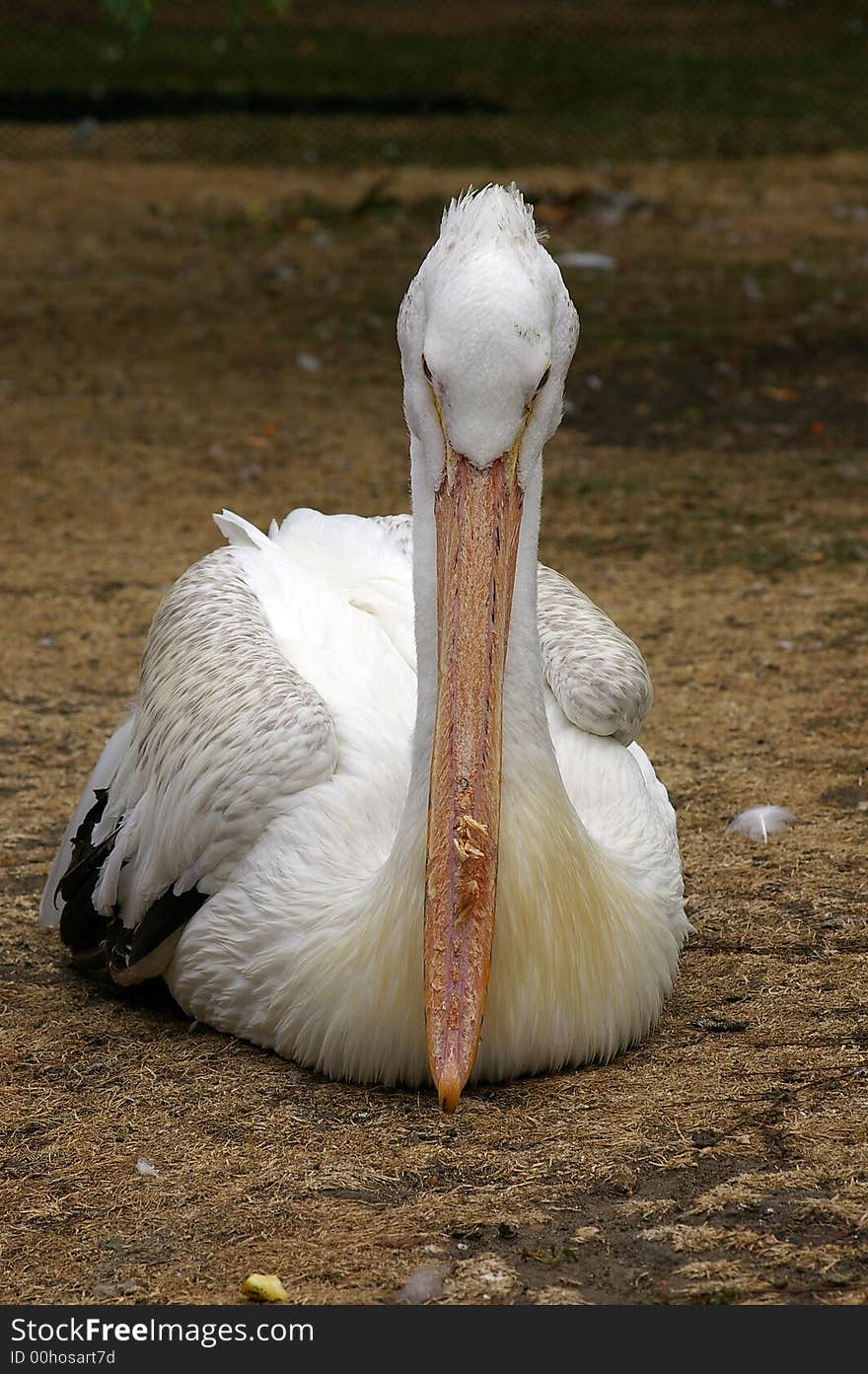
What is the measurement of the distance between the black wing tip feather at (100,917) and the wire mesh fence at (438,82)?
41.0ft

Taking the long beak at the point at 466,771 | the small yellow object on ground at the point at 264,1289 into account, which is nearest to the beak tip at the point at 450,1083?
the long beak at the point at 466,771

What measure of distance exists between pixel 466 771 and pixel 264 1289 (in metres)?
0.91

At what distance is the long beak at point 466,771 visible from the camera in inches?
127

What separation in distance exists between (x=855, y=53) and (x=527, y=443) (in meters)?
18.4

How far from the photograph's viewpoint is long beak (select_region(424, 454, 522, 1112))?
10.6 ft

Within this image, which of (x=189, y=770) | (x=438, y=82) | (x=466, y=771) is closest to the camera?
(x=466, y=771)

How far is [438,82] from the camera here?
19531 millimetres

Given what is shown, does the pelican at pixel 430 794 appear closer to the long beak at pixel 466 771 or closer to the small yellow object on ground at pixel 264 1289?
the long beak at pixel 466 771

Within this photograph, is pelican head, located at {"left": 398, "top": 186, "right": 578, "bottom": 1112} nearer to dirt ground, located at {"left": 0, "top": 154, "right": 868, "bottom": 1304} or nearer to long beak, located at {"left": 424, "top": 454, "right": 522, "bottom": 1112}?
long beak, located at {"left": 424, "top": 454, "right": 522, "bottom": 1112}

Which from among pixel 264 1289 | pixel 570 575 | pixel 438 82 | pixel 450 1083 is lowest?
pixel 264 1289

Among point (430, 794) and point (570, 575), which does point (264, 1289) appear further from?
point (570, 575)

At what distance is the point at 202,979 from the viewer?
3.80 meters

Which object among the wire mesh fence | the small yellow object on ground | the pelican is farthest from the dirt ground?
the wire mesh fence

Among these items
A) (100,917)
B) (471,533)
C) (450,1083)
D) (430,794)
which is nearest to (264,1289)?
(450,1083)
